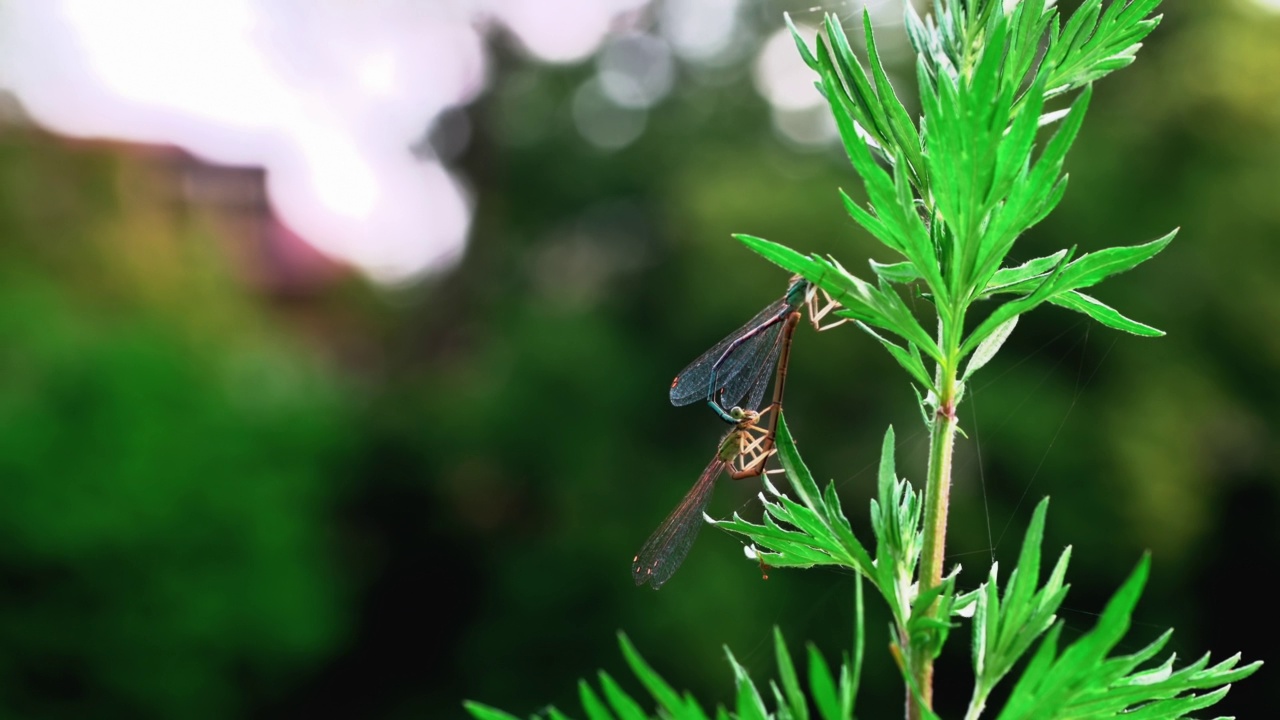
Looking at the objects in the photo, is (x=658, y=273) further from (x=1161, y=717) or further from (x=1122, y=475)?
(x=1161, y=717)

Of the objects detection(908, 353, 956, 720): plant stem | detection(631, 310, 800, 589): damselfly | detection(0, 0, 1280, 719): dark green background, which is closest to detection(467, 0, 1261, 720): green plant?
detection(908, 353, 956, 720): plant stem

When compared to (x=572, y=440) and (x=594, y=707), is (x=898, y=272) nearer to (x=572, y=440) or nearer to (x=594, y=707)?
(x=594, y=707)

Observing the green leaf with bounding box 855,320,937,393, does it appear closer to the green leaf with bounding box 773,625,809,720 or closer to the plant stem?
the plant stem

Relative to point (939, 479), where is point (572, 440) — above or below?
below

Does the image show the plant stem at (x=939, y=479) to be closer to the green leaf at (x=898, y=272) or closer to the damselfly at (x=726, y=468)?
the green leaf at (x=898, y=272)

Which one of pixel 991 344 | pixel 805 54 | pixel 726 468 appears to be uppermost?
pixel 805 54

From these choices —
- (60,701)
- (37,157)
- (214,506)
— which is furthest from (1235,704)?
(37,157)

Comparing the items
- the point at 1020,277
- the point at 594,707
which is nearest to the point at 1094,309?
the point at 1020,277
